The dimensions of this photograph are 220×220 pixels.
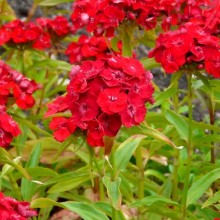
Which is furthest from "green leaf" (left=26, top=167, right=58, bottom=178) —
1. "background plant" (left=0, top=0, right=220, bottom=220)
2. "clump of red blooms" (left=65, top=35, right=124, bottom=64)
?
"clump of red blooms" (left=65, top=35, right=124, bottom=64)

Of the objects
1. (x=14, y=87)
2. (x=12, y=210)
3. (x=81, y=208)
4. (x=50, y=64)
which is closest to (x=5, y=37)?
(x=50, y=64)

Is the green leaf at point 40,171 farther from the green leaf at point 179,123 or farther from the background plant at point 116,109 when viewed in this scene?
the green leaf at point 179,123

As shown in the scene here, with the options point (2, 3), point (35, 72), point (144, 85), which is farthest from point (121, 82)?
point (35, 72)

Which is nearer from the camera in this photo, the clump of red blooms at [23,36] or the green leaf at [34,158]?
the green leaf at [34,158]

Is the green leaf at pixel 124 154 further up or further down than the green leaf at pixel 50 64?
further up

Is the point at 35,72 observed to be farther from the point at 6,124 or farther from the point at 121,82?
the point at 121,82

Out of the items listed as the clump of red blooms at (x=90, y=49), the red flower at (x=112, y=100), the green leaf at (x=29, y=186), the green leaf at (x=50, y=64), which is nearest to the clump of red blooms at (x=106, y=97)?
the red flower at (x=112, y=100)

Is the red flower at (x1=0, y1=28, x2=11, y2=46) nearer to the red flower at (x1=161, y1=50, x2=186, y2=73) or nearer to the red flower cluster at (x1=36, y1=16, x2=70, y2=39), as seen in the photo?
the red flower cluster at (x1=36, y1=16, x2=70, y2=39)
